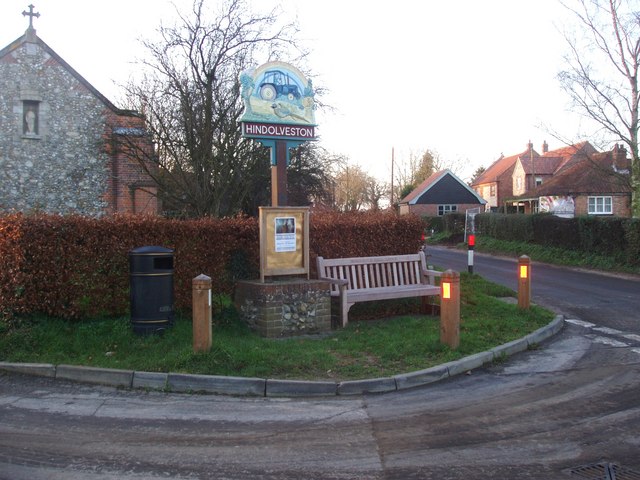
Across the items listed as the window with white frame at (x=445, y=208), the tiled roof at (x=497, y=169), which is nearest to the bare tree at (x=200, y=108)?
the window with white frame at (x=445, y=208)

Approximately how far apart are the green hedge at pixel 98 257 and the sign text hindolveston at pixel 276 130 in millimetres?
1427

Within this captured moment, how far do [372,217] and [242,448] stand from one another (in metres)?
6.86

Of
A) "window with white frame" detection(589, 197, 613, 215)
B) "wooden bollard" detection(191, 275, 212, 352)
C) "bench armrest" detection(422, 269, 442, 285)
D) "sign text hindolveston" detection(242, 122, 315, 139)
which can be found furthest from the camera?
"window with white frame" detection(589, 197, 613, 215)

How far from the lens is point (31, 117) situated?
911 inches

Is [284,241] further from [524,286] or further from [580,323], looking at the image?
[580,323]

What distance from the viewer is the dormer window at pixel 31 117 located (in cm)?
2303

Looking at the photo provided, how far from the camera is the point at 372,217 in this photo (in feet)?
36.0

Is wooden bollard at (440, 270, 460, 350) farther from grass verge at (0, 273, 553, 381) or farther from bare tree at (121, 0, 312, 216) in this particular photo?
bare tree at (121, 0, 312, 216)

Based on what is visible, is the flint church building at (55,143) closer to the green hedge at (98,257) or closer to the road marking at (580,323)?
the green hedge at (98,257)

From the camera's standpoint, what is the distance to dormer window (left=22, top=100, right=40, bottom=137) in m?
23.0

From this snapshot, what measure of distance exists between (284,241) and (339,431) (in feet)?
13.8

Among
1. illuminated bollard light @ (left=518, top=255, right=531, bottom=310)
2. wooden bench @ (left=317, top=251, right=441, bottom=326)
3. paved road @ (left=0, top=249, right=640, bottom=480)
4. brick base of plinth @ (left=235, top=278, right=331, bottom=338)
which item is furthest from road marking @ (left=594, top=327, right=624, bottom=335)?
brick base of plinth @ (left=235, top=278, right=331, bottom=338)

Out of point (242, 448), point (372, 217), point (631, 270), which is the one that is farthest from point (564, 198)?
point (242, 448)

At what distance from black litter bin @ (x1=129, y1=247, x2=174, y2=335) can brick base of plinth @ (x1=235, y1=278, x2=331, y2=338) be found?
136 cm
